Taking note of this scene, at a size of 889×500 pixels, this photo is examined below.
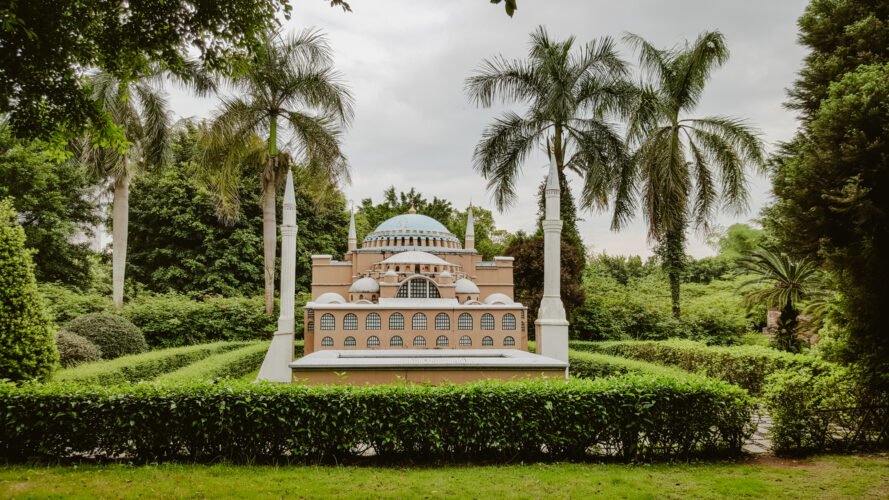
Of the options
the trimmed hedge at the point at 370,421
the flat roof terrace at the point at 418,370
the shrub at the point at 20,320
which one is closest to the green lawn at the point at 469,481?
the trimmed hedge at the point at 370,421

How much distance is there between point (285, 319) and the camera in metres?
13.2

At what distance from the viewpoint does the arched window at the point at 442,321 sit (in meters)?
13.5

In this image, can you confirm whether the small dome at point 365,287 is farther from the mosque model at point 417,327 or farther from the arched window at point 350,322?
the arched window at point 350,322

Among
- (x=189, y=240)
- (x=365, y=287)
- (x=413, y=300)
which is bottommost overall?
(x=413, y=300)

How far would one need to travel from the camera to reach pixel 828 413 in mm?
6320

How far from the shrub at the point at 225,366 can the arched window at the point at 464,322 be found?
6080mm

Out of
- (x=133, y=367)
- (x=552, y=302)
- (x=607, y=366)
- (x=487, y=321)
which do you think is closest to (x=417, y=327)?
(x=487, y=321)

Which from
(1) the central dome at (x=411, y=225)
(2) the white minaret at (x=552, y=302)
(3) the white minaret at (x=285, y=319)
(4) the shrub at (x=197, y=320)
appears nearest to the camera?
(2) the white minaret at (x=552, y=302)

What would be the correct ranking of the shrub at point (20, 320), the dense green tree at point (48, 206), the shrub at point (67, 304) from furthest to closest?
1. the dense green tree at point (48, 206)
2. the shrub at point (67, 304)
3. the shrub at point (20, 320)

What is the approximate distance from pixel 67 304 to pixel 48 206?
301 inches

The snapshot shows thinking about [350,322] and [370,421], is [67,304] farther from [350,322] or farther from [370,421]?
[370,421]

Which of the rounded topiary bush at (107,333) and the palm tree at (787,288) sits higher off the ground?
the palm tree at (787,288)

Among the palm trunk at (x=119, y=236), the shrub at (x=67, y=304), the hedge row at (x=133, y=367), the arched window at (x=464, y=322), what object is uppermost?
the palm trunk at (x=119, y=236)

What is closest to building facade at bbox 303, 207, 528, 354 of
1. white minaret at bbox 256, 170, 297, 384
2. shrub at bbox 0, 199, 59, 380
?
white minaret at bbox 256, 170, 297, 384
